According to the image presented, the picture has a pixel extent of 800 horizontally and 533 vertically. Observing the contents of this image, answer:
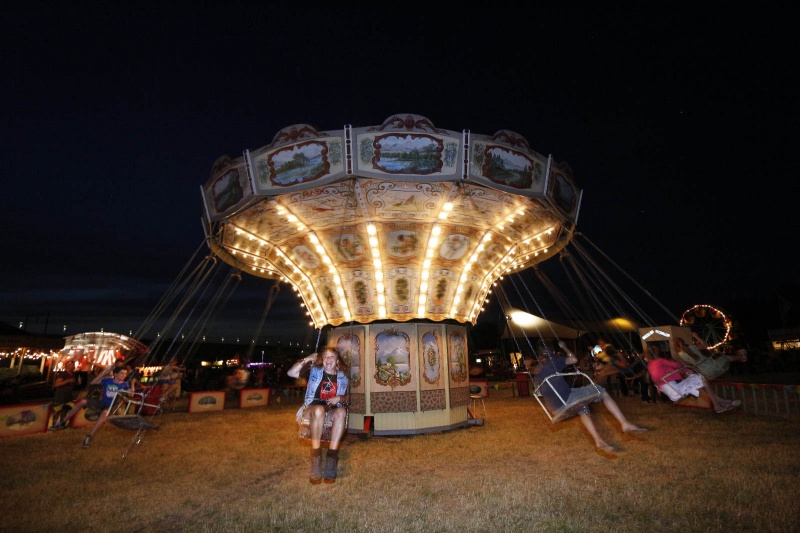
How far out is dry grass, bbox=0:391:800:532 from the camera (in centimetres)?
389

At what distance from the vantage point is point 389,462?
638 centimetres

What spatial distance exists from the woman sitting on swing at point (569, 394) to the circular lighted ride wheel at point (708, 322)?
14.2 m

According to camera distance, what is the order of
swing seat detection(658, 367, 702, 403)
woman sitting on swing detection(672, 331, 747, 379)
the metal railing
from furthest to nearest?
1. the metal railing
2. woman sitting on swing detection(672, 331, 747, 379)
3. swing seat detection(658, 367, 702, 403)

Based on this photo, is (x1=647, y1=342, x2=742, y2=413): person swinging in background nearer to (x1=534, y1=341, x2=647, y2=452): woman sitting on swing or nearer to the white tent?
(x1=534, y1=341, x2=647, y2=452): woman sitting on swing

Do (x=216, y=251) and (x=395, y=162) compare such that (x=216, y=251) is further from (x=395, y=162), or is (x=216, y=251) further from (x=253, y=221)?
(x=395, y=162)

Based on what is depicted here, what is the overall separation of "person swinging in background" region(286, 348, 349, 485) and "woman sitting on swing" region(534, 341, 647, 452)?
2.53 m

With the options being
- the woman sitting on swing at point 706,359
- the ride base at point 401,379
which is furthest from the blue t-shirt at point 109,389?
the woman sitting on swing at point 706,359

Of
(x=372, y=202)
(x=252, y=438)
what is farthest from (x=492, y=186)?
(x=252, y=438)

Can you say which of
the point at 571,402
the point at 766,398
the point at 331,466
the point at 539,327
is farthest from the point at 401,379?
the point at 539,327

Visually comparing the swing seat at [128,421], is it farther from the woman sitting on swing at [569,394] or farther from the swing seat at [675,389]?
the swing seat at [675,389]

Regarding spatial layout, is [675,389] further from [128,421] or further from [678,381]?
[128,421]

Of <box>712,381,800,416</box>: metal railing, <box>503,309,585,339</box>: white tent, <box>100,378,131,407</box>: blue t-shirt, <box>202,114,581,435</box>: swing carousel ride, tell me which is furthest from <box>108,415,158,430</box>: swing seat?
<box>503,309,585,339</box>: white tent

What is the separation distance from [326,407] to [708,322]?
18.5m

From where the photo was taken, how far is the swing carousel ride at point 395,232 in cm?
663
